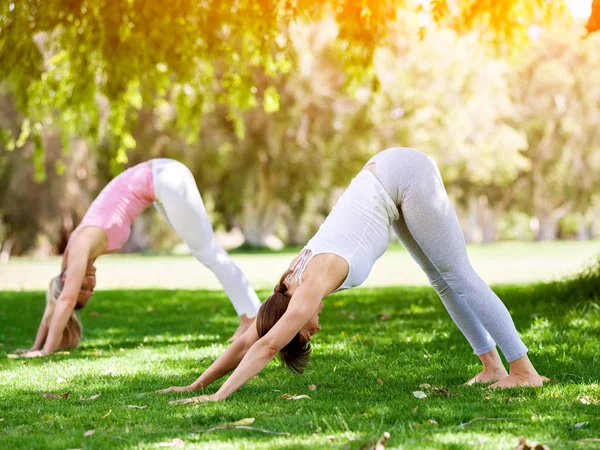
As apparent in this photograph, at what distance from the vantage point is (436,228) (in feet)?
16.6

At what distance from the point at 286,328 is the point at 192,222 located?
3448 millimetres

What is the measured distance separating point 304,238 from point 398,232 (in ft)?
181

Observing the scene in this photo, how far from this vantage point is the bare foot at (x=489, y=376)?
18.3 ft

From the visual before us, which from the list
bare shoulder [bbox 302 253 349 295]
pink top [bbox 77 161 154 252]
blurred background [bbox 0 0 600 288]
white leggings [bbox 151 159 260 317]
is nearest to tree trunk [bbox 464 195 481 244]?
blurred background [bbox 0 0 600 288]

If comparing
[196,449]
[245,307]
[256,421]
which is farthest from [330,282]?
[245,307]

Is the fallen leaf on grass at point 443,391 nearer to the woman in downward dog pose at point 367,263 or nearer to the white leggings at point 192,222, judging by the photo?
the woman in downward dog pose at point 367,263

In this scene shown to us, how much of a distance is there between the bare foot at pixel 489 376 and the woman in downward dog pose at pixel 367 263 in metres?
0.24

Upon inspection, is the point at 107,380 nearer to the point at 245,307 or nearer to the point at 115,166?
the point at 245,307

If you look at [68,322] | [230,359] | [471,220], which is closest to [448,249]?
[230,359]

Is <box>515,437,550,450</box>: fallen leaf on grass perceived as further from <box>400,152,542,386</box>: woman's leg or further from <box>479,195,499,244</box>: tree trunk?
<box>479,195,499,244</box>: tree trunk

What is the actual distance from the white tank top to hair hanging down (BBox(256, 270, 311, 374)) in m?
0.17

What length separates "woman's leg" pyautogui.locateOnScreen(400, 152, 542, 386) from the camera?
5.04m

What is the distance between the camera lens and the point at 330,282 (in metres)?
4.68

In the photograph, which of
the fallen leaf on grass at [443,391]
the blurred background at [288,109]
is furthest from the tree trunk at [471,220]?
the fallen leaf on grass at [443,391]
